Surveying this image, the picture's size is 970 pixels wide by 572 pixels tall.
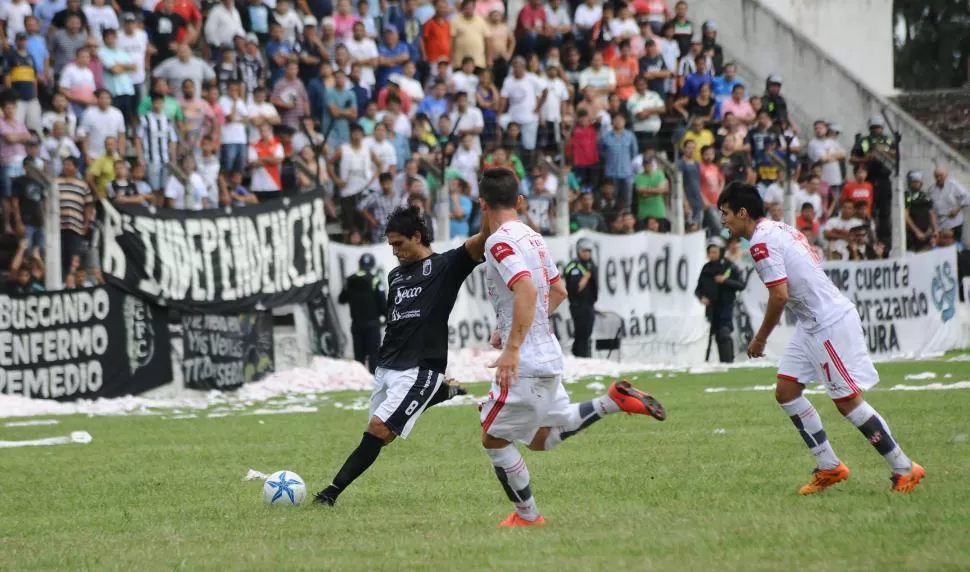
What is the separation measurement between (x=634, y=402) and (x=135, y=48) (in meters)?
17.1

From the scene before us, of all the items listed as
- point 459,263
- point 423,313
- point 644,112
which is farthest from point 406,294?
point 644,112

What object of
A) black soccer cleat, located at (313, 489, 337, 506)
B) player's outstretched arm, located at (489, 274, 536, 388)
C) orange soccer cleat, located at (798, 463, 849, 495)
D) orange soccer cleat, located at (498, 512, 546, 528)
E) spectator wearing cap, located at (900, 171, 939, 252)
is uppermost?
spectator wearing cap, located at (900, 171, 939, 252)

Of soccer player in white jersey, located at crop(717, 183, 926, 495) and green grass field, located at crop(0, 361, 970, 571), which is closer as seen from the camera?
green grass field, located at crop(0, 361, 970, 571)

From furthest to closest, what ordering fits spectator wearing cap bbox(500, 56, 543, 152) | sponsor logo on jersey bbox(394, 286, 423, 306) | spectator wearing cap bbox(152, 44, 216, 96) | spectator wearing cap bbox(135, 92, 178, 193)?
1. spectator wearing cap bbox(500, 56, 543, 152)
2. spectator wearing cap bbox(152, 44, 216, 96)
3. spectator wearing cap bbox(135, 92, 178, 193)
4. sponsor logo on jersey bbox(394, 286, 423, 306)

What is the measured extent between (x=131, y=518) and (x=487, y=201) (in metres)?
3.22

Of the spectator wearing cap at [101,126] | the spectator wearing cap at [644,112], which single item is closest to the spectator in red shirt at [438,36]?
the spectator wearing cap at [644,112]

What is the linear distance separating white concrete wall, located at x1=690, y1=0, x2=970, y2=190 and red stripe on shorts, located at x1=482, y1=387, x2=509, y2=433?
2734 centimetres

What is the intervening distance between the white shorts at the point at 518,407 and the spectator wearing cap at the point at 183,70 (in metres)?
16.8

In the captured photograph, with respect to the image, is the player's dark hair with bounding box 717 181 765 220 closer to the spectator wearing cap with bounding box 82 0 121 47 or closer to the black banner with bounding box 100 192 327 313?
the black banner with bounding box 100 192 327 313

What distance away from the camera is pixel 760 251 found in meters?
10.4

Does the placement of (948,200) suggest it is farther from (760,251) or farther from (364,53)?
(760,251)

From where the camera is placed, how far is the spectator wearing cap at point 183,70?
24.9 m

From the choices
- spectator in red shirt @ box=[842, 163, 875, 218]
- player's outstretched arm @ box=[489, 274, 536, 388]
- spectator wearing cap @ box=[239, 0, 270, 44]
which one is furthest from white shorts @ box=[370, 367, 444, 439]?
spectator in red shirt @ box=[842, 163, 875, 218]

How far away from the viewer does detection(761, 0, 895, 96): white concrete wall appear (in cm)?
4041
